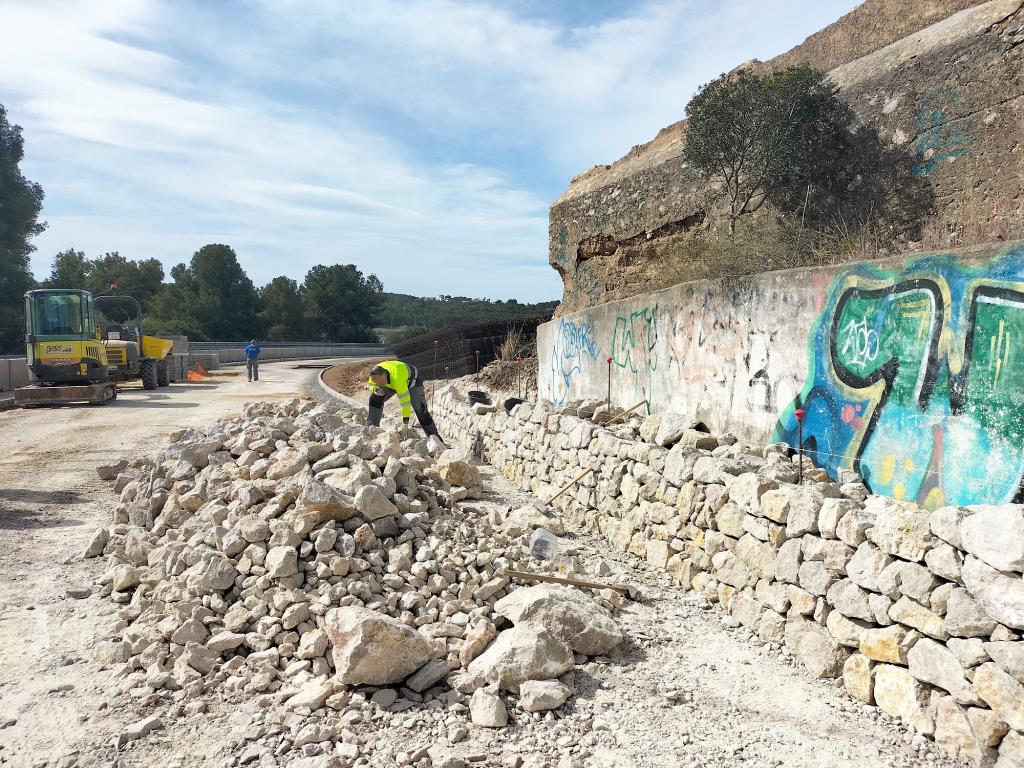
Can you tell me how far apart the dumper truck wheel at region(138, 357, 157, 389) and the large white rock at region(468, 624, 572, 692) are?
2313cm

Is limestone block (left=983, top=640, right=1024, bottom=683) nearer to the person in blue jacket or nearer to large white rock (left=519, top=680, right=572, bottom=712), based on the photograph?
large white rock (left=519, top=680, right=572, bottom=712)

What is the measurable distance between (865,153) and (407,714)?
11.5 m

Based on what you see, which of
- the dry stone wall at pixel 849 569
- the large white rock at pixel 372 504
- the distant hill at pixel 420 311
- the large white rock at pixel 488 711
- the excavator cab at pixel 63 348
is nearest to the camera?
the dry stone wall at pixel 849 569

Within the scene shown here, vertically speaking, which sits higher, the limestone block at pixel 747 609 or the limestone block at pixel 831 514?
the limestone block at pixel 831 514

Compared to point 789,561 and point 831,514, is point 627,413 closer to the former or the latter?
point 789,561

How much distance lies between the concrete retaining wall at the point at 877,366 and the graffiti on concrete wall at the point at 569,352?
8.91 feet

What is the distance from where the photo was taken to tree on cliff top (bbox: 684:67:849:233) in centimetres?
1244

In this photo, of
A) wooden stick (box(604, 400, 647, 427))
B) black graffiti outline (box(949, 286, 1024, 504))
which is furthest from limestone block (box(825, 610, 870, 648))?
wooden stick (box(604, 400, 647, 427))

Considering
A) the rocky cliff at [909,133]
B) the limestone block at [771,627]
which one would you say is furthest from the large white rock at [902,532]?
the rocky cliff at [909,133]

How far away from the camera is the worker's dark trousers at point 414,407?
10.1 m

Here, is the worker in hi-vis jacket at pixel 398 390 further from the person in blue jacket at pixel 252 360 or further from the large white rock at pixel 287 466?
the person in blue jacket at pixel 252 360

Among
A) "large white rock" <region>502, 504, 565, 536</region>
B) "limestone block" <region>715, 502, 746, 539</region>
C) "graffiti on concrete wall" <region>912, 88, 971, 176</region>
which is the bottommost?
"large white rock" <region>502, 504, 565, 536</region>

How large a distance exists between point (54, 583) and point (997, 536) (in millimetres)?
6876

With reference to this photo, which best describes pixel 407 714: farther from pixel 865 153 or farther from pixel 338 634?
pixel 865 153
